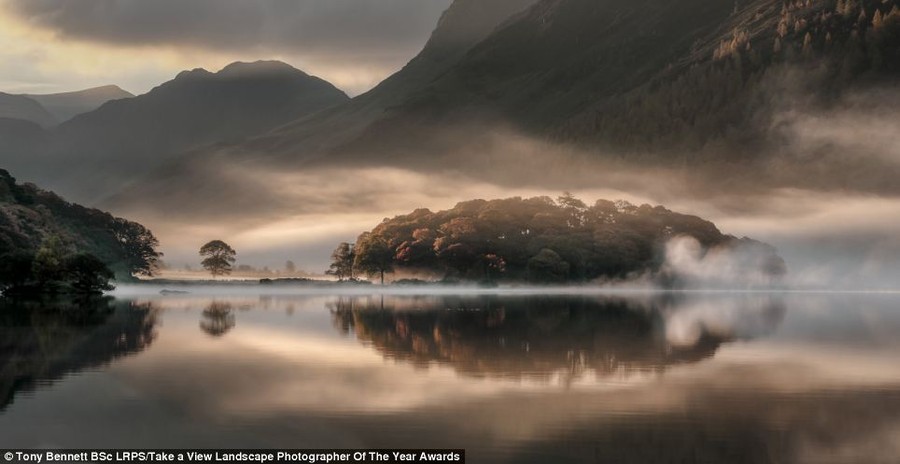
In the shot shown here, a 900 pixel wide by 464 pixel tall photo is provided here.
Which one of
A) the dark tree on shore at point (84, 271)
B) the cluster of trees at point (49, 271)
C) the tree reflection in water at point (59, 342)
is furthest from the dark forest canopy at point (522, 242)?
the tree reflection in water at point (59, 342)

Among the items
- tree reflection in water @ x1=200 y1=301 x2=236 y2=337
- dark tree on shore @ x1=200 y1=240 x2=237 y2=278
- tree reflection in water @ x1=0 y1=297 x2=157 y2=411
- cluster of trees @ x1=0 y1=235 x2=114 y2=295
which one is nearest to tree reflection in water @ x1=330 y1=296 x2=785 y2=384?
tree reflection in water @ x1=200 y1=301 x2=236 y2=337

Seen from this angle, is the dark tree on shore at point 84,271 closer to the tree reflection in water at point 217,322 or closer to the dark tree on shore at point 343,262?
the tree reflection in water at point 217,322

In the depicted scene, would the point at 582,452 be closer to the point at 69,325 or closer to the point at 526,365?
the point at 526,365

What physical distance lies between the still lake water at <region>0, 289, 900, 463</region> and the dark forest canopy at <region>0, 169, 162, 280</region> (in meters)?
64.4

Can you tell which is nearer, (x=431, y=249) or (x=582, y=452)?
(x=582, y=452)

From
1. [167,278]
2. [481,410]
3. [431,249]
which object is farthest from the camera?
[167,278]

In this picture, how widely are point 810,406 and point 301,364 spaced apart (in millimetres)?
17051

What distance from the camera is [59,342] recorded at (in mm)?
44438

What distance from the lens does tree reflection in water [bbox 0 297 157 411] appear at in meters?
32.6

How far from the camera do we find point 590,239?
504 ft

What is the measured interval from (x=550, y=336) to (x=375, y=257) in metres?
106

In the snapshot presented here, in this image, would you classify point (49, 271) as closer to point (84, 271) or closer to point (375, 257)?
point (84, 271)

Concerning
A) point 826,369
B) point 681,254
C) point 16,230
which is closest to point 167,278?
point 16,230
